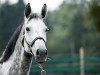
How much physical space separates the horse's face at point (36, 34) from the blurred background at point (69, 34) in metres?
3.34

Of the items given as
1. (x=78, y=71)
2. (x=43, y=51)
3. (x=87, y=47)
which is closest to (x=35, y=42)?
(x=43, y=51)

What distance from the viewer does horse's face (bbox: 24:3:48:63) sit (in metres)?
4.25

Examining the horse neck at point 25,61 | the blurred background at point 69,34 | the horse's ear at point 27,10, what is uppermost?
the blurred background at point 69,34

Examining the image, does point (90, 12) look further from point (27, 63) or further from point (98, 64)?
point (27, 63)

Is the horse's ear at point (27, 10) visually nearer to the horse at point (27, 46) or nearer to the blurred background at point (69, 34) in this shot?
the horse at point (27, 46)

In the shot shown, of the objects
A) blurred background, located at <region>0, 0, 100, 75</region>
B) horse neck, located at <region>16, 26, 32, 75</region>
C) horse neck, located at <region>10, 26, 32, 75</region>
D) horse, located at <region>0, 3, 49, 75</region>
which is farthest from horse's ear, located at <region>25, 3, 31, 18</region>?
blurred background, located at <region>0, 0, 100, 75</region>

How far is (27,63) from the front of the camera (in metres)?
4.57

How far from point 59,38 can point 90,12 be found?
3732 centimetres

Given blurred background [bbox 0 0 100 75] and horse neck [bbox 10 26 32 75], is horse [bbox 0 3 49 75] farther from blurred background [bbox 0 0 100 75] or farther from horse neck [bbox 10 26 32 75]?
blurred background [bbox 0 0 100 75]

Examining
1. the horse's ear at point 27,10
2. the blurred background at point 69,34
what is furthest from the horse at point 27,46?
the blurred background at point 69,34

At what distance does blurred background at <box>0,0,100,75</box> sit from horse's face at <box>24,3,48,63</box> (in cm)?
334

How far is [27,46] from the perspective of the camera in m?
4.49

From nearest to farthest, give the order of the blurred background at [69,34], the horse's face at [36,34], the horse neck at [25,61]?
the horse's face at [36,34], the horse neck at [25,61], the blurred background at [69,34]

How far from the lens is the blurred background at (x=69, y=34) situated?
15477 mm
